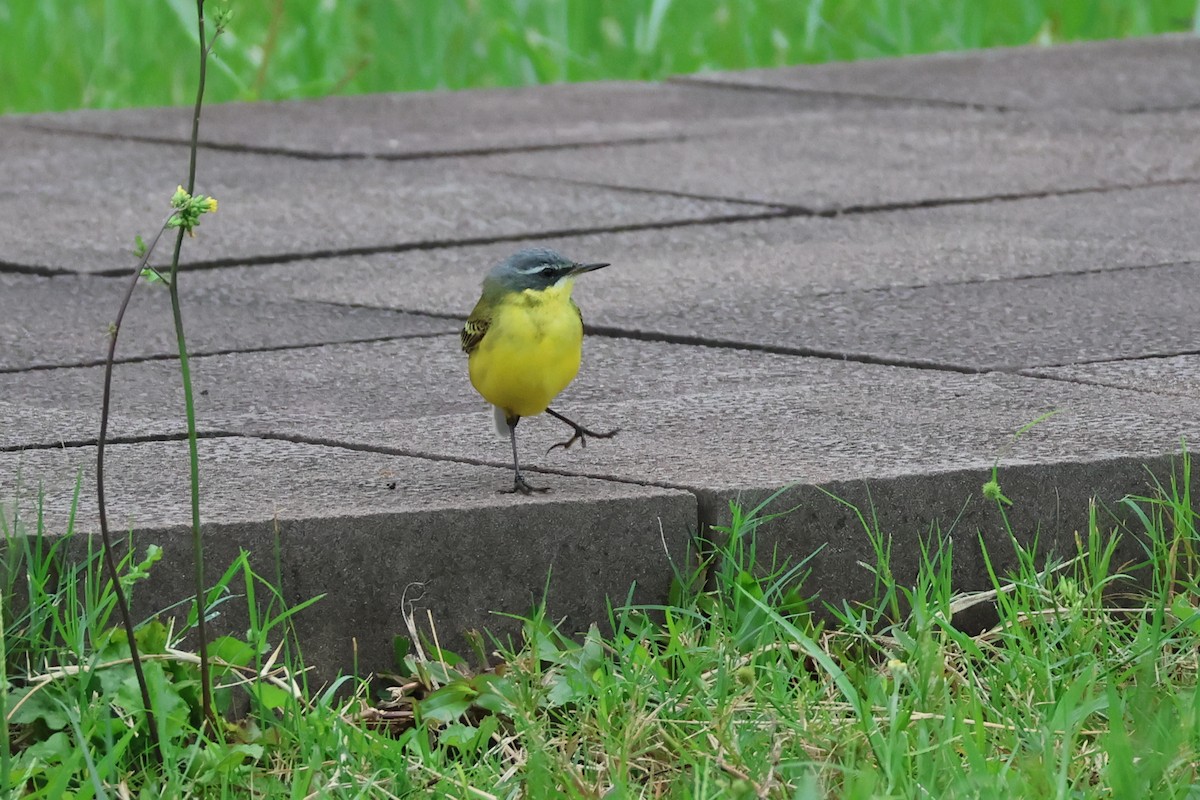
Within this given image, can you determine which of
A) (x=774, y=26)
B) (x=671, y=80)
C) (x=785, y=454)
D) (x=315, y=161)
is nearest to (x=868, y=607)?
(x=785, y=454)

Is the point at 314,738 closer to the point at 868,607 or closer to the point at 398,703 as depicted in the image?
the point at 398,703

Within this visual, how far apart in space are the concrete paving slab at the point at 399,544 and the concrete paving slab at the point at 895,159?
108 inches

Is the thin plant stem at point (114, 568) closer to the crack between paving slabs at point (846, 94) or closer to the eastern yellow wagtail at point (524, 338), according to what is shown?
the eastern yellow wagtail at point (524, 338)

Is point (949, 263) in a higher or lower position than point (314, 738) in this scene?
higher

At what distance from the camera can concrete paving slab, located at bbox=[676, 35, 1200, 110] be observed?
7625mm

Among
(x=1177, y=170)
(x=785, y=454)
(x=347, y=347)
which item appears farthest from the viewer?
(x=1177, y=170)

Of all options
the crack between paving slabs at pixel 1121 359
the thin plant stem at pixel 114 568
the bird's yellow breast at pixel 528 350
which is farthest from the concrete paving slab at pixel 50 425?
the crack between paving slabs at pixel 1121 359

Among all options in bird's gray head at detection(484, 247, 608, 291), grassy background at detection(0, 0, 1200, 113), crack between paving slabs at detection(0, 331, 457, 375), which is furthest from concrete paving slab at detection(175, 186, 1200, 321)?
grassy background at detection(0, 0, 1200, 113)

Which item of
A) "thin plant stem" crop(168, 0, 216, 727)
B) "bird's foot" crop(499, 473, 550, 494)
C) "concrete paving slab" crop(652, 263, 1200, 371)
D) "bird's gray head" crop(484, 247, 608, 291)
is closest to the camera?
"thin plant stem" crop(168, 0, 216, 727)

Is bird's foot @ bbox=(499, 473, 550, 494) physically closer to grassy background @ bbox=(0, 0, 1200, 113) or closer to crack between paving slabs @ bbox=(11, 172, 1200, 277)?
crack between paving slabs @ bbox=(11, 172, 1200, 277)

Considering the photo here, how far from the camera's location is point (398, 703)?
307 cm

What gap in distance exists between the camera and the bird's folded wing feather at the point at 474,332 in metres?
3.41

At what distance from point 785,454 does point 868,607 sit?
0.35m

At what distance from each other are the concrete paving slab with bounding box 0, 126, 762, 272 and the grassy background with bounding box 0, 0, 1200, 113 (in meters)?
2.52
